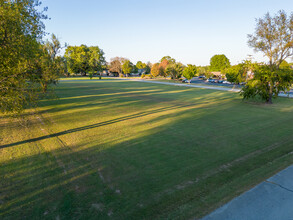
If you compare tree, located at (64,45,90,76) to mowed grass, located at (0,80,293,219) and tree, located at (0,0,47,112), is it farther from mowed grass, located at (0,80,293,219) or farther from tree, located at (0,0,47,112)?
tree, located at (0,0,47,112)

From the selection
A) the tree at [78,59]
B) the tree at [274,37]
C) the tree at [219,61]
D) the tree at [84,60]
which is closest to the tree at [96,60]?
the tree at [84,60]

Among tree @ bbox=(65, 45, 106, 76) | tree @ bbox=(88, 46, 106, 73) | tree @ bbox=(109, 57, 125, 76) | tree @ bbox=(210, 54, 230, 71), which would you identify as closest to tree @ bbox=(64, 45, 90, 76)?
tree @ bbox=(65, 45, 106, 76)

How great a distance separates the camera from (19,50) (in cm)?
619

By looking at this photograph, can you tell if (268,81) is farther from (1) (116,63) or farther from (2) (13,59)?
(1) (116,63)

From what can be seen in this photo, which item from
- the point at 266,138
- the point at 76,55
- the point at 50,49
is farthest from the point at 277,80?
the point at 76,55

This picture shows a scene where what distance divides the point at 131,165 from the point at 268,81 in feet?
64.4

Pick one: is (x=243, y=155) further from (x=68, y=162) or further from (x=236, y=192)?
(x=68, y=162)

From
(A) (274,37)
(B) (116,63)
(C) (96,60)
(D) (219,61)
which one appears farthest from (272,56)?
(D) (219,61)

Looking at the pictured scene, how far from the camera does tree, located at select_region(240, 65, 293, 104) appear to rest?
18.5 m

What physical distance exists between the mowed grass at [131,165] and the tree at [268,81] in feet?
28.5

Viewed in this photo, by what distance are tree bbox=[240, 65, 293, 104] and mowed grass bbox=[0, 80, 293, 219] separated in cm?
869

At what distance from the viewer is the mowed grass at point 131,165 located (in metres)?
4.34

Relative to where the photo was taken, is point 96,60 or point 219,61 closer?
point 96,60

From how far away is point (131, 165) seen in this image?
20.9ft
